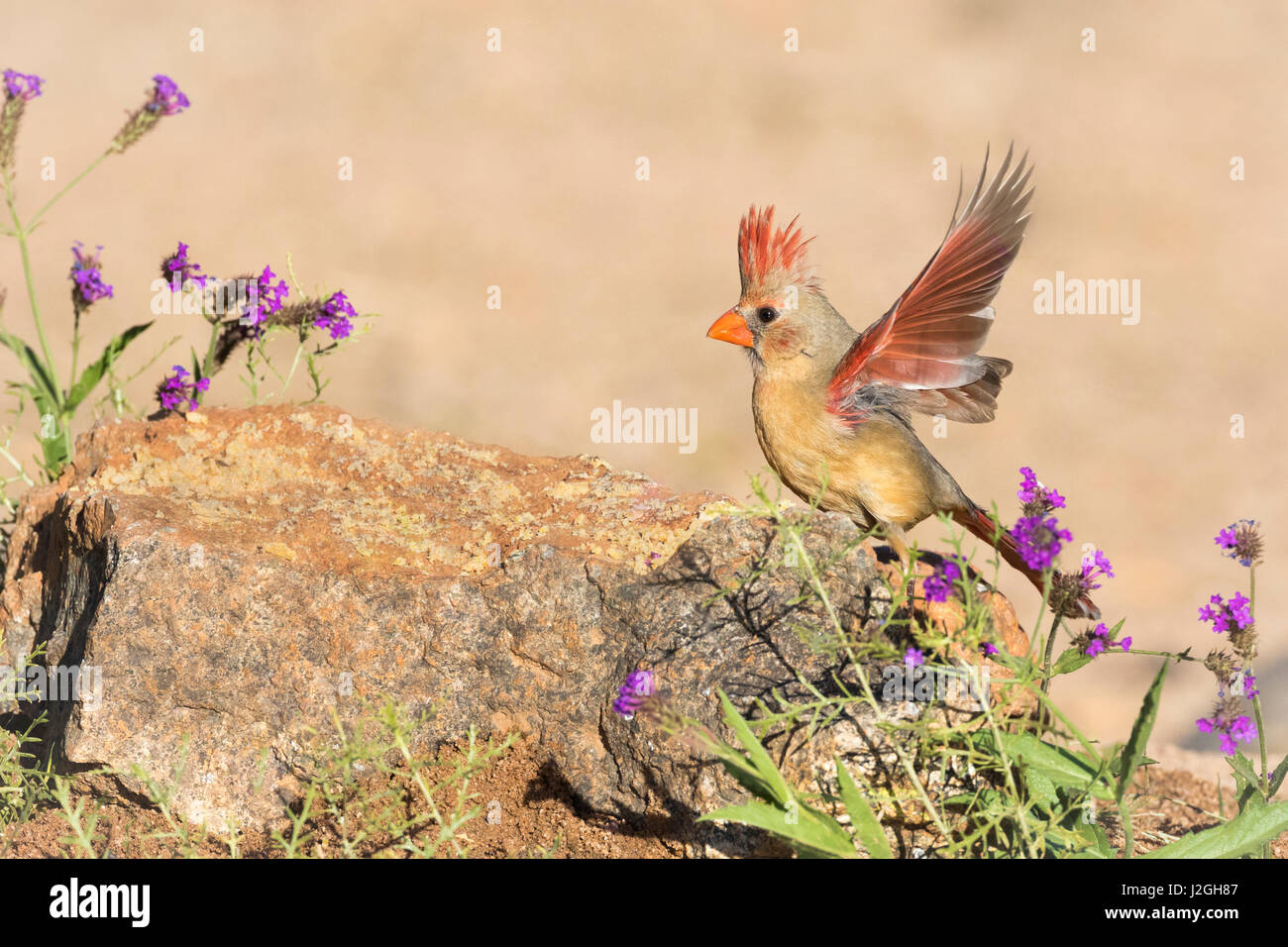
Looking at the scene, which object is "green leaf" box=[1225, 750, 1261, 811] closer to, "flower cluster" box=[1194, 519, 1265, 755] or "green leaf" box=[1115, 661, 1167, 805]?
"flower cluster" box=[1194, 519, 1265, 755]

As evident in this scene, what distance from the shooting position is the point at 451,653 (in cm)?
332

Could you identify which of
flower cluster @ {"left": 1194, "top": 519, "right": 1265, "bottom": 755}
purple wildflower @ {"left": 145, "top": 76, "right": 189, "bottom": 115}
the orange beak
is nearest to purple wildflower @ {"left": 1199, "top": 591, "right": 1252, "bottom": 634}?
flower cluster @ {"left": 1194, "top": 519, "right": 1265, "bottom": 755}

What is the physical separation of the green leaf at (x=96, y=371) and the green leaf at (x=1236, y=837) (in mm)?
3794

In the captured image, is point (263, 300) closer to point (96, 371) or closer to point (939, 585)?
point (96, 371)

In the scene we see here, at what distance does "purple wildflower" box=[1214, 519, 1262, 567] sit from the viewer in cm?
329

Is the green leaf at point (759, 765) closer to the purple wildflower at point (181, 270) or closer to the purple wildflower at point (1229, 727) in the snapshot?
the purple wildflower at point (1229, 727)

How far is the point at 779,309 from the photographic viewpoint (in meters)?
3.91

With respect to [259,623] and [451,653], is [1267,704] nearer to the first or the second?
[451,653]

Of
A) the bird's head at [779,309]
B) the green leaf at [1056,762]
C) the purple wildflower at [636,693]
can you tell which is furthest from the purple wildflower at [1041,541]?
the bird's head at [779,309]

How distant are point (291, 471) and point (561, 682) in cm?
134

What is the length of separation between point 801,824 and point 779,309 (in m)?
1.85

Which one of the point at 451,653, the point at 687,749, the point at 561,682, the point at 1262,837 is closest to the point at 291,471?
the point at 451,653

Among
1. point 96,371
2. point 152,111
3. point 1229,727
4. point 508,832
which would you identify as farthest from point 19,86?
point 1229,727

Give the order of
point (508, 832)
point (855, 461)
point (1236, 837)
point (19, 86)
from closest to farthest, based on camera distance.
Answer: point (1236, 837), point (508, 832), point (855, 461), point (19, 86)
